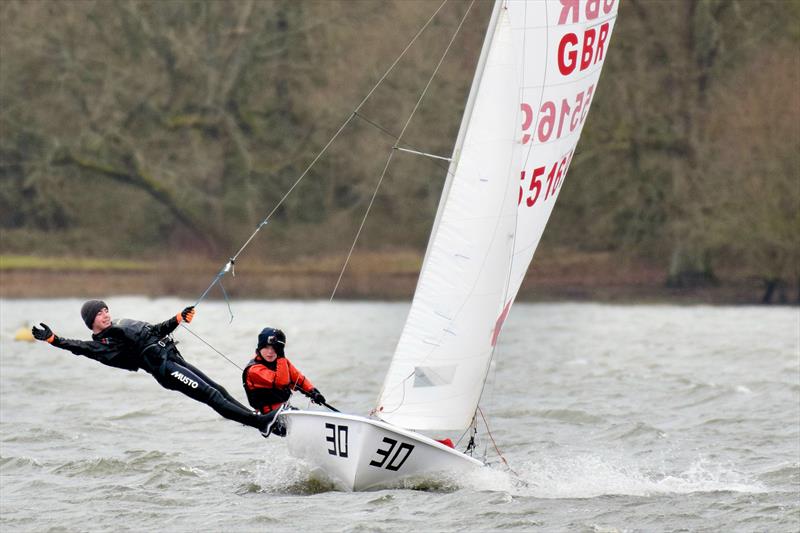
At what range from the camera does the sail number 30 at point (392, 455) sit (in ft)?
35.0

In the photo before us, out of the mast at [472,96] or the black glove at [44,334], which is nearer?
the black glove at [44,334]

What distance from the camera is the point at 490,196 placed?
1116 centimetres

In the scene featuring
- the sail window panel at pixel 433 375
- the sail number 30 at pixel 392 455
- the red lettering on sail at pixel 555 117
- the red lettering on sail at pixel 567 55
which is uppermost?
the red lettering on sail at pixel 567 55

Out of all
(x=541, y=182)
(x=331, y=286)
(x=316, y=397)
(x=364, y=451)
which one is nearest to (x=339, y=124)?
(x=331, y=286)

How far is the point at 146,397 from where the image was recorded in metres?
18.1

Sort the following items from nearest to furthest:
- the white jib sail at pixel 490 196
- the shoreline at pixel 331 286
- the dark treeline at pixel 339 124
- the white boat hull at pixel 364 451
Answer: the white boat hull at pixel 364 451, the white jib sail at pixel 490 196, the dark treeline at pixel 339 124, the shoreline at pixel 331 286

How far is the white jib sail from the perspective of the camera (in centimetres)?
1105

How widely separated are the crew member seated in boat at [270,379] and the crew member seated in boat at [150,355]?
0.22 meters

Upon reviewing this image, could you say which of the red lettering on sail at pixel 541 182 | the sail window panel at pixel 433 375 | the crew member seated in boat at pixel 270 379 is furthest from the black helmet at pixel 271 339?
the red lettering on sail at pixel 541 182

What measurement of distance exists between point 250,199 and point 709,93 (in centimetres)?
1259

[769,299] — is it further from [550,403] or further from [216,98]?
[550,403]

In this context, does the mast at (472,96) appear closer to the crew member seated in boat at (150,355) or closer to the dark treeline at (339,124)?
the crew member seated in boat at (150,355)

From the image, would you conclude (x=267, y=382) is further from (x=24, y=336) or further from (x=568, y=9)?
(x=24, y=336)

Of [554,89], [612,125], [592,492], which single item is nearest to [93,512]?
[592,492]
